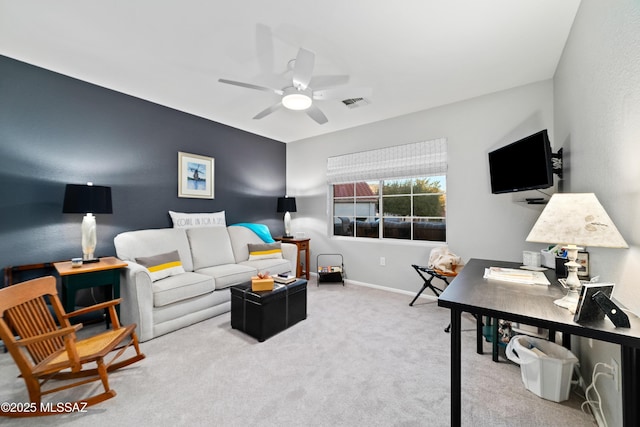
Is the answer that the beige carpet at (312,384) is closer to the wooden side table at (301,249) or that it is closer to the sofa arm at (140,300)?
the sofa arm at (140,300)

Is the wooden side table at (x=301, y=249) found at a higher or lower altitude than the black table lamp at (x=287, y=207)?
lower

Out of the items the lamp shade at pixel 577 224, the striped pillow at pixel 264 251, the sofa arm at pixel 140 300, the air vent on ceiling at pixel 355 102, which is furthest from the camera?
the striped pillow at pixel 264 251

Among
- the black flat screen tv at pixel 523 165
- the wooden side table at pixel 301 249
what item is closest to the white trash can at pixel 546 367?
the black flat screen tv at pixel 523 165

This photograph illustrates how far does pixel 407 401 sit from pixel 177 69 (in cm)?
342

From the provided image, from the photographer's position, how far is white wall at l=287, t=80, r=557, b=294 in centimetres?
290

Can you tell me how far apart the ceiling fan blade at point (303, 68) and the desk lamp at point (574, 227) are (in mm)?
1780

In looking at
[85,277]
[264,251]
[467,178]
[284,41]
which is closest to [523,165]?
[467,178]

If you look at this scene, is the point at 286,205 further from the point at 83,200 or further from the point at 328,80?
the point at 83,200

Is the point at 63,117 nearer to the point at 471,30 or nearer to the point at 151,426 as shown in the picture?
the point at 151,426

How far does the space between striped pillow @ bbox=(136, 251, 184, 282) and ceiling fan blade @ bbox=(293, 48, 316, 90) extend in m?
2.26

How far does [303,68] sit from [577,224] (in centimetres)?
199

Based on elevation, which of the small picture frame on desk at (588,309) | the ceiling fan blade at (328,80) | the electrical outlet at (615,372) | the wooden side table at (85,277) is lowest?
the electrical outlet at (615,372)

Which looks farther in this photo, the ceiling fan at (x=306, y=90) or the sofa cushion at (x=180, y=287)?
the sofa cushion at (x=180, y=287)

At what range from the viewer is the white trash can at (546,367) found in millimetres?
1604
